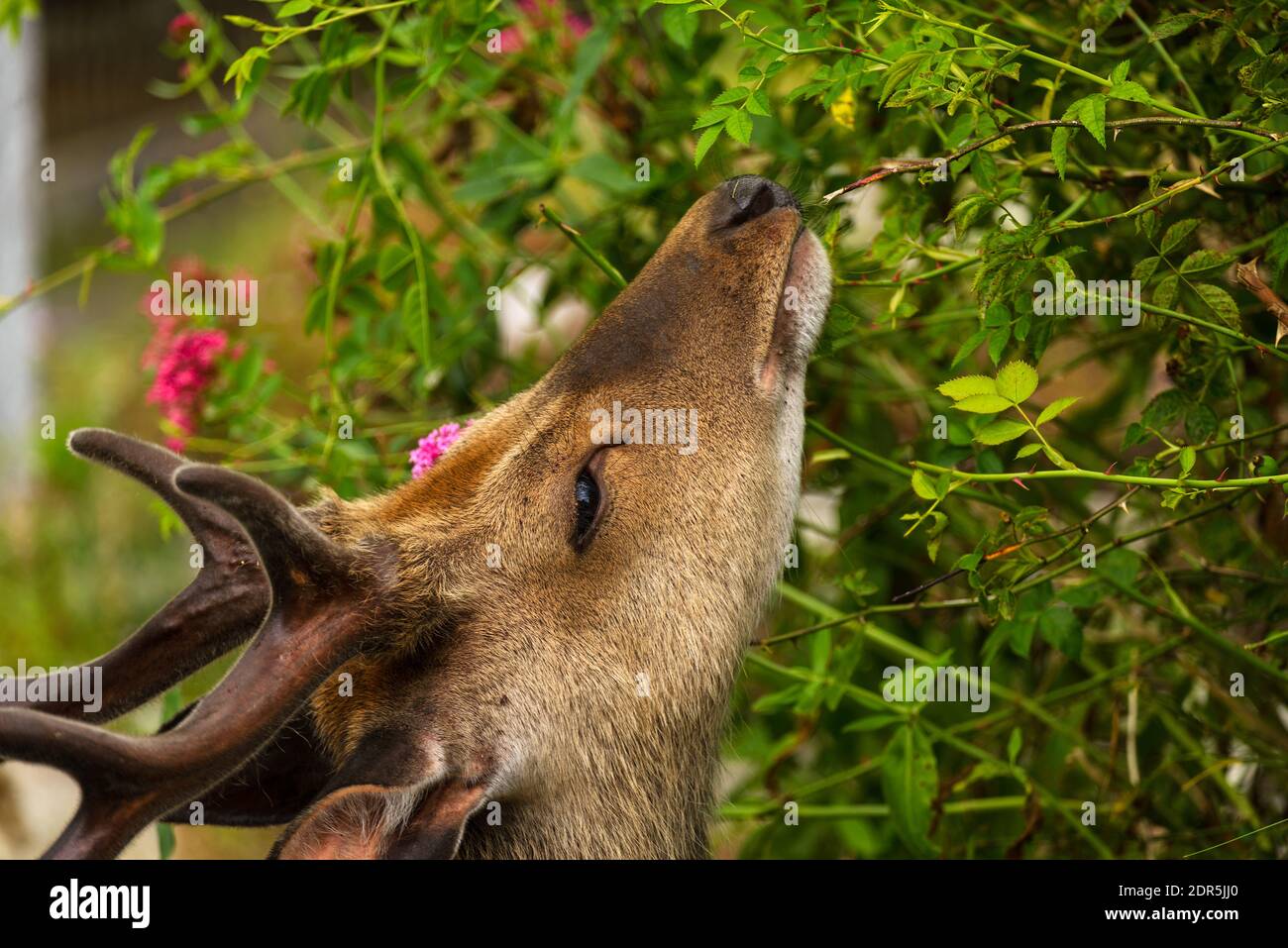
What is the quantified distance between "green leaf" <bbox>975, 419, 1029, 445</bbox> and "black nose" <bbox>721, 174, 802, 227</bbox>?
0.87 metres

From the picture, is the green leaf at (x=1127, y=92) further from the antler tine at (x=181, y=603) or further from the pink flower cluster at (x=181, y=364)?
the pink flower cluster at (x=181, y=364)

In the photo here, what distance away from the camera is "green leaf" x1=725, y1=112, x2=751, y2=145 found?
9.22ft

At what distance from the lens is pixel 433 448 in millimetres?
3600

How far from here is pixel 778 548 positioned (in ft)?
Result: 11.2

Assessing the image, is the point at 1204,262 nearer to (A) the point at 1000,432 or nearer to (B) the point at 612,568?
(A) the point at 1000,432

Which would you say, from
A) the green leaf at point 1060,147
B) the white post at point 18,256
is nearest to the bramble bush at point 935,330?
the green leaf at point 1060,147

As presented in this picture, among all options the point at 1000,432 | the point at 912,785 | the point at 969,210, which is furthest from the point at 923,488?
the point at 912,785

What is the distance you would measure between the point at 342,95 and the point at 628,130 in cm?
96

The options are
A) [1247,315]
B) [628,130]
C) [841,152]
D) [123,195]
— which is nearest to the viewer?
[1247,315]

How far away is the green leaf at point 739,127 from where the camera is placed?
2811 millimetres

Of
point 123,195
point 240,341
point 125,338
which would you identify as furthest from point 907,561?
point 125,338

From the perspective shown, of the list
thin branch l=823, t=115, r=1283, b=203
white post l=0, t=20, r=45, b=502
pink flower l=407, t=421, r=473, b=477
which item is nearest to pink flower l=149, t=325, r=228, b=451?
pink flower l=407, t=421, r=473, b=477

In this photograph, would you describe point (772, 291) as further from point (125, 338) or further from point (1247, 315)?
point (125, 338)

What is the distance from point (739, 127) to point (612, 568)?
3.34 feet
